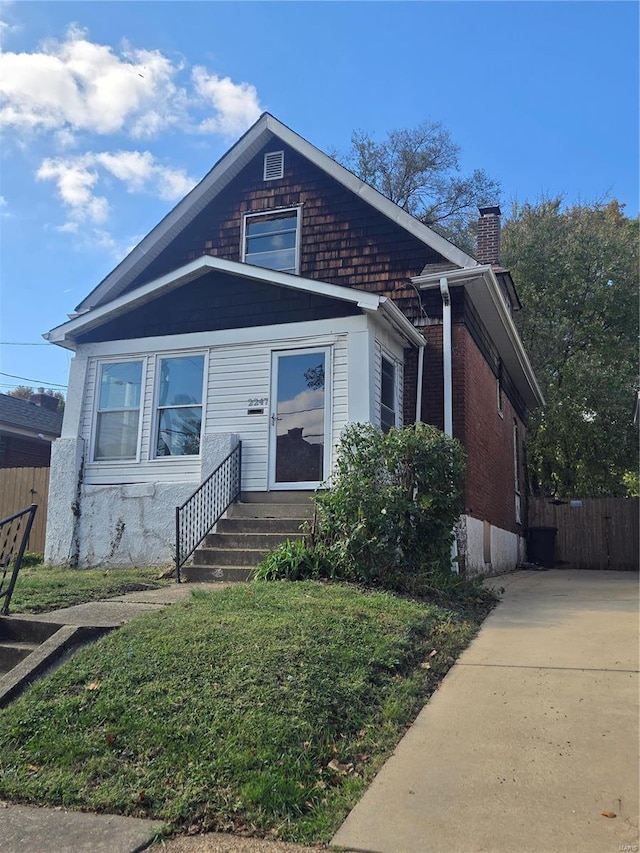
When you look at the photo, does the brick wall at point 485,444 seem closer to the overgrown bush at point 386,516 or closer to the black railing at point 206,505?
the overgrown bush at point 386,516

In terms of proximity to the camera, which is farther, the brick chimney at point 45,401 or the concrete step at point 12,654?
the brick chimney at point 45,401

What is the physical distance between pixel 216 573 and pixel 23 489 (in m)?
7.95

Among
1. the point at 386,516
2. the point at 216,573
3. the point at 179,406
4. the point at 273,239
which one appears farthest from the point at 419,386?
the point at 216,573

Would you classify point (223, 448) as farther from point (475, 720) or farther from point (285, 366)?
point (475, 720)

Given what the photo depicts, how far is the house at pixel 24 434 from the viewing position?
20.2 m

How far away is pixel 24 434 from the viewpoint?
20.6 m

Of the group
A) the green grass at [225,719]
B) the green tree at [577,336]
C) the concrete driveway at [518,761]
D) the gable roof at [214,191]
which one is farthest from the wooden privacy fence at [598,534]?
the green grass at [225,719]

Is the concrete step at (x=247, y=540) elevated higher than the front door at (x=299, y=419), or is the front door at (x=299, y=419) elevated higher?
the front door at (x=299, y=419)

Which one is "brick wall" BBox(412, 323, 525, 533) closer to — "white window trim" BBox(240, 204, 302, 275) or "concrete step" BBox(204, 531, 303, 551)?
"white window trim" BBox(240, 204, 302, 275)

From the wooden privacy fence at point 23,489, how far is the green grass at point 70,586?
4.92m

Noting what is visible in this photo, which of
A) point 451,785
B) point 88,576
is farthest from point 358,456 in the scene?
point 451,785

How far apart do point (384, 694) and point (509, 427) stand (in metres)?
13.1

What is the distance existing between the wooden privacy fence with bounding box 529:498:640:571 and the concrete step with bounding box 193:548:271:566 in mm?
11617

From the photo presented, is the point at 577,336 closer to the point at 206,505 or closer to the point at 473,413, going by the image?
the point at 473,413
